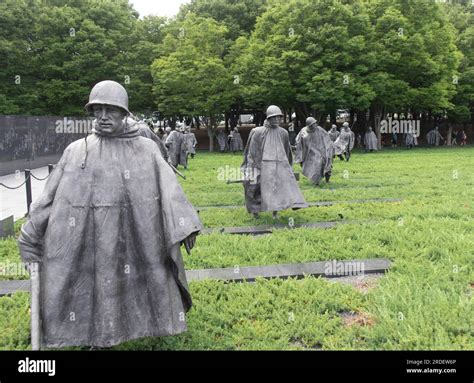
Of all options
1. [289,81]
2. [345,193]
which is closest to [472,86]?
[289,81]

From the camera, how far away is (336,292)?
540cm

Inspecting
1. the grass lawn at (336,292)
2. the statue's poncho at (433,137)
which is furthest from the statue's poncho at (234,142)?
the grass lawn at (336,292)

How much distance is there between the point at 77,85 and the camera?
31.1 meters

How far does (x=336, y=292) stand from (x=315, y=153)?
29.1 feet

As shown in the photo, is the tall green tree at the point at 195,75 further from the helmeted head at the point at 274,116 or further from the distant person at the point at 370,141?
the helmeted head at the point at 274,116

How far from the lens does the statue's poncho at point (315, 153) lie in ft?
45.8

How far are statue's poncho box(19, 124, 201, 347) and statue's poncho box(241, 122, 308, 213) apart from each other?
17.0 ft

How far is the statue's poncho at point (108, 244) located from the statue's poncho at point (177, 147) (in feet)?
52.4
